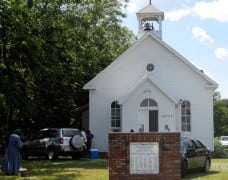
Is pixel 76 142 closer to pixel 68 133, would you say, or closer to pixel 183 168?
pixel 68 133

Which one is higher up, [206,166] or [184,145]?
[184,145]

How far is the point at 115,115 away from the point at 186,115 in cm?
480

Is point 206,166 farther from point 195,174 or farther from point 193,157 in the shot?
point 193,157

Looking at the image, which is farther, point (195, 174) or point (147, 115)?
point (147, 115)

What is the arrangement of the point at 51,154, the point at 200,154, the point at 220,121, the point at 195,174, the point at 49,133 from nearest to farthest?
the point at 195,174, the point at 200,154, the point at 51,154, the point at 49,133, the point at 220,121

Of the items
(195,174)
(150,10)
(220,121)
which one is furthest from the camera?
(220,121)

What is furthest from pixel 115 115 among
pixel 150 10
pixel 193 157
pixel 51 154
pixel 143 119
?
pixel 193 157

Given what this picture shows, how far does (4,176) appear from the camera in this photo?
20.5 meters

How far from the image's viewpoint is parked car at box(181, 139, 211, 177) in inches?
819

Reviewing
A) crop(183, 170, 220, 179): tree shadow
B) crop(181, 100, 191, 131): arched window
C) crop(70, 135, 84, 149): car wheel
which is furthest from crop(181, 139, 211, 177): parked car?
crop(181, 100, 191, 131): arched window

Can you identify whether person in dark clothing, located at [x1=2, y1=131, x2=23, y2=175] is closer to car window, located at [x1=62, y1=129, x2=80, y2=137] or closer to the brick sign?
the brick sign

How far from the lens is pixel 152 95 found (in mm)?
35438

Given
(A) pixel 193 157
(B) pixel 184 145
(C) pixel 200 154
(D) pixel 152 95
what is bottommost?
(A) pixel 193 157

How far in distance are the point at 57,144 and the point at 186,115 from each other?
10.1 meters
